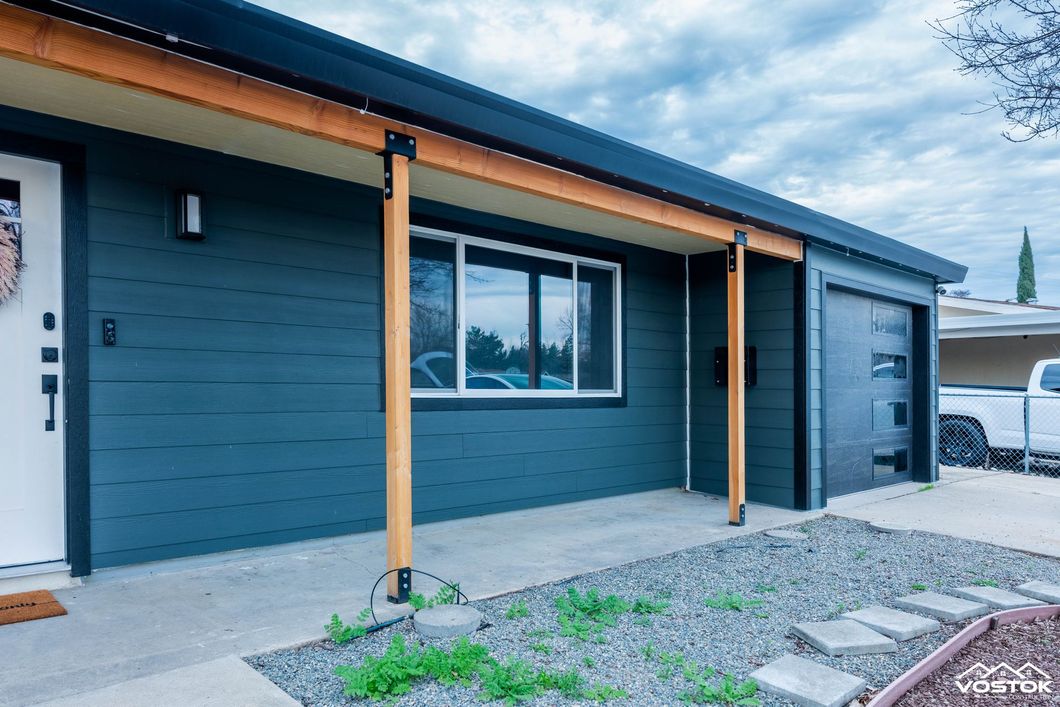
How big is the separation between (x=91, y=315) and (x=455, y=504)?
2517mm

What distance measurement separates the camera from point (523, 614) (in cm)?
299

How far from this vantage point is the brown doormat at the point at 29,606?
2775mm

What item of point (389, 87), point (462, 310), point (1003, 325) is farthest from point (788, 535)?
point (1003, 325)

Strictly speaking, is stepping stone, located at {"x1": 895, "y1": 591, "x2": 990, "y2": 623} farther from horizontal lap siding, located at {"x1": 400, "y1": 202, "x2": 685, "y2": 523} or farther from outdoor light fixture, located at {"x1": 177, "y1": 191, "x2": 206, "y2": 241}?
outdoor light fixture, located at {"x1": 177, "y1": 191, "x2": 206, "y2": 241}

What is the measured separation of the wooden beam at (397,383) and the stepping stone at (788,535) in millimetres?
2714

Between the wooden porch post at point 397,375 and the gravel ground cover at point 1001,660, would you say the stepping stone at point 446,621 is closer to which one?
the wooden porch post at point 397,375

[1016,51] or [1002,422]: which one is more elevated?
[1016,51]

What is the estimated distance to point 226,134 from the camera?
346cm

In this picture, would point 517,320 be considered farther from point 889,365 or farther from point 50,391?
point 889,365

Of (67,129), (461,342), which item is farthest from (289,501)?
(67,129)

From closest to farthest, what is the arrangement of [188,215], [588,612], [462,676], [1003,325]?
A: [462,676], [588,612], [188,215], [1003,325]

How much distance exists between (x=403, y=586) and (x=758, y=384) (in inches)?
152

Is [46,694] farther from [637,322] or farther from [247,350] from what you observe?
[637,322]

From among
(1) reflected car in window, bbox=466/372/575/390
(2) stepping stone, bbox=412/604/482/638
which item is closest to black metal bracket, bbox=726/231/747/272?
(1) reflected car in window, bbox=466/372/575/390
